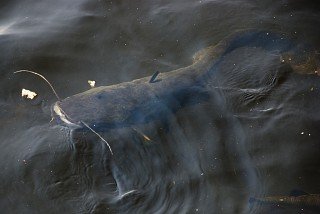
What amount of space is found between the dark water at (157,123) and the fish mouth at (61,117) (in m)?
0.10

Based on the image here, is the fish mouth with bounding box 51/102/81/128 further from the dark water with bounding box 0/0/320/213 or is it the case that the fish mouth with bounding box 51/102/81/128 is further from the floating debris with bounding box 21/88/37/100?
the floating debris with bounding box 21/88/37/100

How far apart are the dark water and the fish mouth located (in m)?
0.10

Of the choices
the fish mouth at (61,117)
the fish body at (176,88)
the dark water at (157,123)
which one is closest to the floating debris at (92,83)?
the dark water at (157,123)

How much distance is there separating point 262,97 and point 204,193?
128 centimetres

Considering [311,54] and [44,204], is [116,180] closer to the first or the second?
[44,204]

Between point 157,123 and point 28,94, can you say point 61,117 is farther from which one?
point 157,123

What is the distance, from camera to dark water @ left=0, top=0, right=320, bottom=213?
3686 millimetres

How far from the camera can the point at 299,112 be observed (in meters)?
4.25


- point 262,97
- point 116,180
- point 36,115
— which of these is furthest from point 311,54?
point 36,115

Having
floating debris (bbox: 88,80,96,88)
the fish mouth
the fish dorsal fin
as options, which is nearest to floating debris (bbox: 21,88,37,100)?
the fish mouth

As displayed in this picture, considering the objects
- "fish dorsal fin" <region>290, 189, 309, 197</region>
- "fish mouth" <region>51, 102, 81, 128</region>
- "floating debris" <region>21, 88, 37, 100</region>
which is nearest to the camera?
"fish dorsal fin" <region>290, 189, 309, 197</region>

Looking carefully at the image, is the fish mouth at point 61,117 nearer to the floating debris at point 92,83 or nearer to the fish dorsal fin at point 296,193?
the floating debris at point 92,83

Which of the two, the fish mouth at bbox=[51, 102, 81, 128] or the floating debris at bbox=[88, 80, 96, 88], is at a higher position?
the fish mouth at bbox=[51, 102, 81, 128]

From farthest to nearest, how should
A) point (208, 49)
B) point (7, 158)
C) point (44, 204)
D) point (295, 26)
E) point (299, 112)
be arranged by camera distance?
point (295, 26), point (208, 49), point (299, 112), point (7, 158), point (44, 204)
